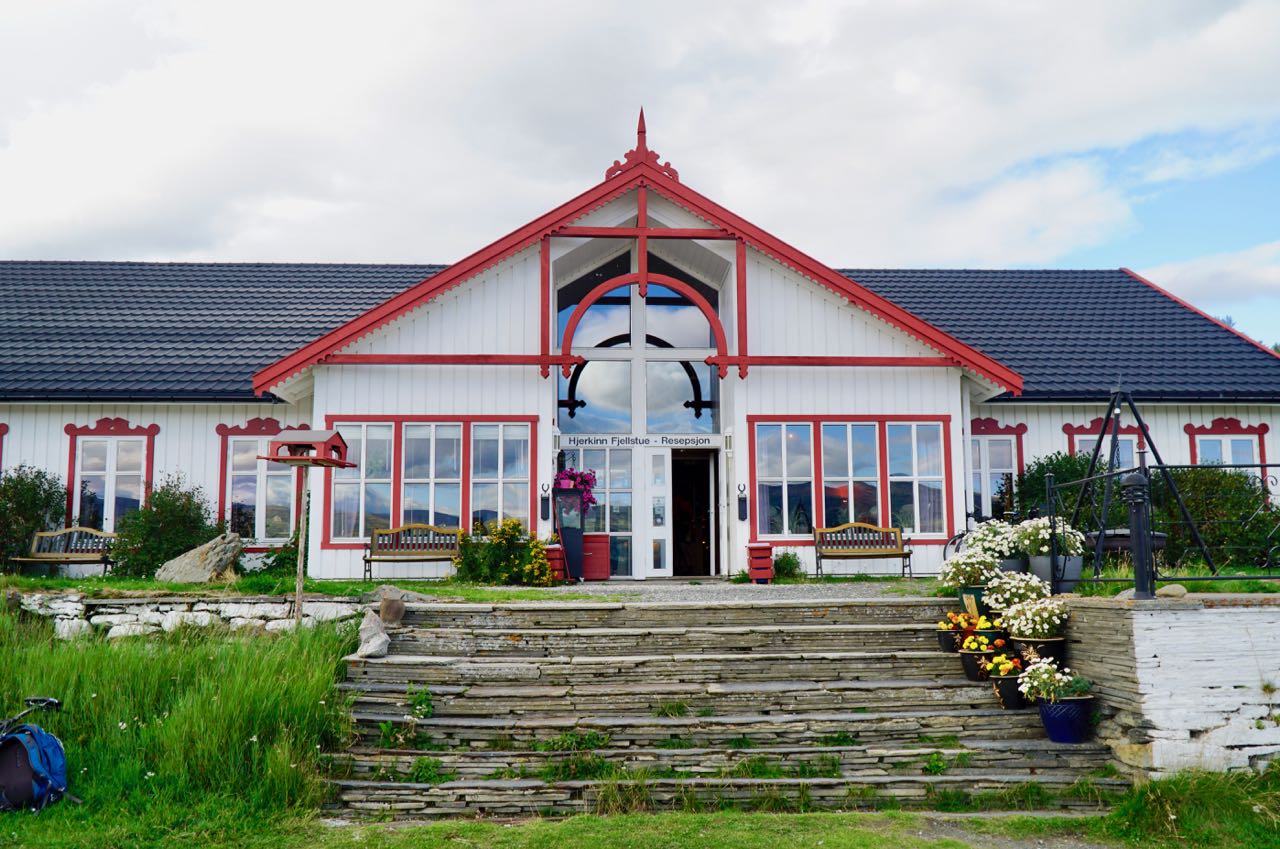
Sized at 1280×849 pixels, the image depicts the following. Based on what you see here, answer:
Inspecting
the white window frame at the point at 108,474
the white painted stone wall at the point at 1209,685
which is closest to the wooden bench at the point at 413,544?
the white window frame at the point at 108,474

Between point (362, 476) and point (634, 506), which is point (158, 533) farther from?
point (634, 506)

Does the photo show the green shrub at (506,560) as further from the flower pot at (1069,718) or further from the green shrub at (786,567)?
the flower pot at (1069,718)

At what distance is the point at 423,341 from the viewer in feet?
49.7

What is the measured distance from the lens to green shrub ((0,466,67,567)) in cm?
1474

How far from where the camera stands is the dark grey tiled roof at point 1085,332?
17312 mm

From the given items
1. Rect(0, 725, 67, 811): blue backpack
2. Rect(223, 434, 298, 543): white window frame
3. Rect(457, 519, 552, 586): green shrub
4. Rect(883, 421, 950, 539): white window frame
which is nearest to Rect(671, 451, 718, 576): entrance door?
Rect(883, 421, 950, 539): white window frame

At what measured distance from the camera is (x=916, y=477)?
1562 centimetres

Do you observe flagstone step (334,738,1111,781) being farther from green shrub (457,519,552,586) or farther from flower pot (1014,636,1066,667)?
green shrub (457,519,552,586)

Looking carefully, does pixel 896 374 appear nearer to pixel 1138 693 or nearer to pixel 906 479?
pixel 906 479

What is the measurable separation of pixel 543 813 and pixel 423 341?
364 inches

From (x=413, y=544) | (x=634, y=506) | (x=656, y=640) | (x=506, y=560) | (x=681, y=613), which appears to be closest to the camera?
Answer: (x=656, y=640)

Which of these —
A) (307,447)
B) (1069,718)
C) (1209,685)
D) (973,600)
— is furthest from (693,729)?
(307,447)

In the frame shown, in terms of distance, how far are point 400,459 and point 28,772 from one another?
8.21 metres

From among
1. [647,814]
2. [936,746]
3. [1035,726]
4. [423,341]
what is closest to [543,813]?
[647,814]
